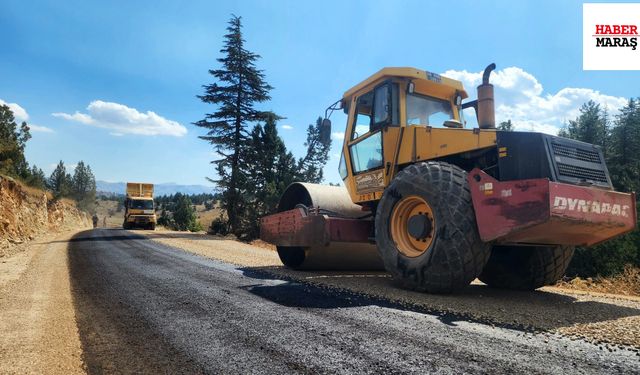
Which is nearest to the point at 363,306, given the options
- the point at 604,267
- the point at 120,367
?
the point at 120,367

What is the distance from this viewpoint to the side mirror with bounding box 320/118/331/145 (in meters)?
7.37

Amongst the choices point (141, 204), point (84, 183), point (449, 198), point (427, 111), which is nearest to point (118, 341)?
point (449, 198)

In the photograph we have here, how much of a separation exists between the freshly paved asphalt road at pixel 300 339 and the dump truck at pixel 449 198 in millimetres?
1121

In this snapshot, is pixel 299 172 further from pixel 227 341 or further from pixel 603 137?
pixel 603 137

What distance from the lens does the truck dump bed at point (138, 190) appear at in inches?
1309

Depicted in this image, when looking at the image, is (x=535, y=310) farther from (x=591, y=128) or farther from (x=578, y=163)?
(x=591, y=128)

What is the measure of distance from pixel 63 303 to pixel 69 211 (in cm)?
4871

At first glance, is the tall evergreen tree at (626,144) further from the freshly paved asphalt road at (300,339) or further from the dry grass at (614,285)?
the freshly paved asphalt road at (300,339)

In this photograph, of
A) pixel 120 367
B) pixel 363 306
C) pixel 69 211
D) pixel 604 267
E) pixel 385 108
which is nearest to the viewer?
pixel 120 367

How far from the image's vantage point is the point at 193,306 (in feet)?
14.0

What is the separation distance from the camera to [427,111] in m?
6.55

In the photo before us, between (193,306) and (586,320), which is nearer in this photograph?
(586,320)

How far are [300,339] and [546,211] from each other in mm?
2713

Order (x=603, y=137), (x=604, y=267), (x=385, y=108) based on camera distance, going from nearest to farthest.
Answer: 1. (x=385, y=108)
2. (x=604, y=267)
3. (x=603, y=137)
